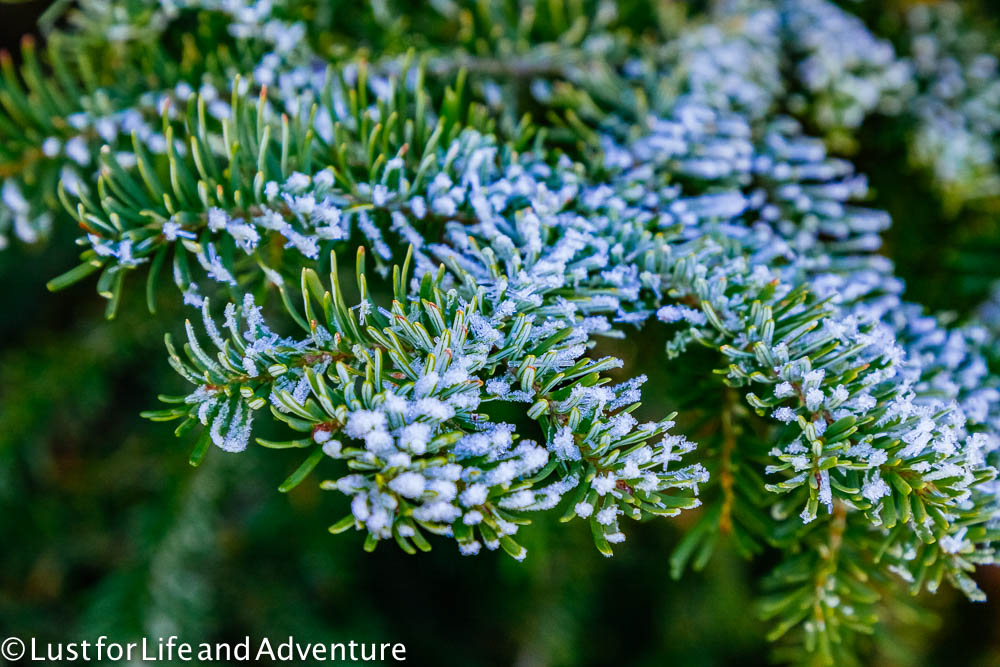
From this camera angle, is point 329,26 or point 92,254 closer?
point 92,254

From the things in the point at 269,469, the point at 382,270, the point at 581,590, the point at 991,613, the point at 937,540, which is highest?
the point at 382,270

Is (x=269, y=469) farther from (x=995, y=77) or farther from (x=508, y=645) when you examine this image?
(x=995, y=77)

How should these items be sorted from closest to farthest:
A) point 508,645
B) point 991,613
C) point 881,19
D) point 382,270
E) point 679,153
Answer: point 382,270 → point 679,153 → point 881,19 → point 508,645 → point 991,613

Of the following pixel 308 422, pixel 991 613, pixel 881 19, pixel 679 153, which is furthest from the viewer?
pixel 991 613

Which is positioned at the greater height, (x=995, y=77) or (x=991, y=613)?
(x=995, y=77)

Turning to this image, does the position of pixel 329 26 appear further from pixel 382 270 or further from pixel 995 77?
pixel 995 77

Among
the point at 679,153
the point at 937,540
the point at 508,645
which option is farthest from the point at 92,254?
the point at 508,645

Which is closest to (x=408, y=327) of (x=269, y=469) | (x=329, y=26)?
(x=329, y=26)
